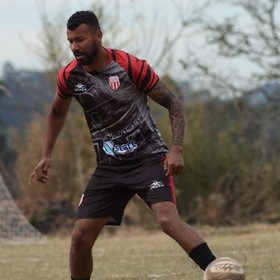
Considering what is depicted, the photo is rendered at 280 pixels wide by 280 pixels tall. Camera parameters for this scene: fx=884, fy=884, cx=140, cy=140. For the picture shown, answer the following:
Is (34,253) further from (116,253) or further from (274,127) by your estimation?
(274,127)

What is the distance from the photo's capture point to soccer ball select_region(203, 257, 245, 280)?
613 cm

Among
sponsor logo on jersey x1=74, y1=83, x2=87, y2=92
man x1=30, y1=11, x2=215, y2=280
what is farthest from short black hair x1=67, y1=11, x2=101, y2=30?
sponsor logo on jersey x1=74, y1=83, x2=87, y2=92

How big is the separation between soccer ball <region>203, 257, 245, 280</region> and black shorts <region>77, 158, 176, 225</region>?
0.65 m

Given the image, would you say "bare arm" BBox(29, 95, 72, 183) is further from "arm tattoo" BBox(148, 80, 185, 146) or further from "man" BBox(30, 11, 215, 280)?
"arm tattoo" BBox(148, 80, 185, 146)

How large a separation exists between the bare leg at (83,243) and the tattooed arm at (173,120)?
0.72 m

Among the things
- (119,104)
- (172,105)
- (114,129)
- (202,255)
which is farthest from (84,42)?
(202,255)

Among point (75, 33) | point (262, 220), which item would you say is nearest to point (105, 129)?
point (75, 33)

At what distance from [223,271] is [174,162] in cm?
87

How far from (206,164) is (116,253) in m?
9.31

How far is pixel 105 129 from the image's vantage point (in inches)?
267

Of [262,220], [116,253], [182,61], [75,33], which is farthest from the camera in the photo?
[182,61]

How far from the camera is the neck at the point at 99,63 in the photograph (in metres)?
6.67

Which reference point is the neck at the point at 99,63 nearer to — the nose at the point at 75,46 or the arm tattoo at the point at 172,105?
the nose at the point at 75,46

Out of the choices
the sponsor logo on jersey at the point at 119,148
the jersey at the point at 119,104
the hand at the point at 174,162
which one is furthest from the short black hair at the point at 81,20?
the hand at the point at 174,162
